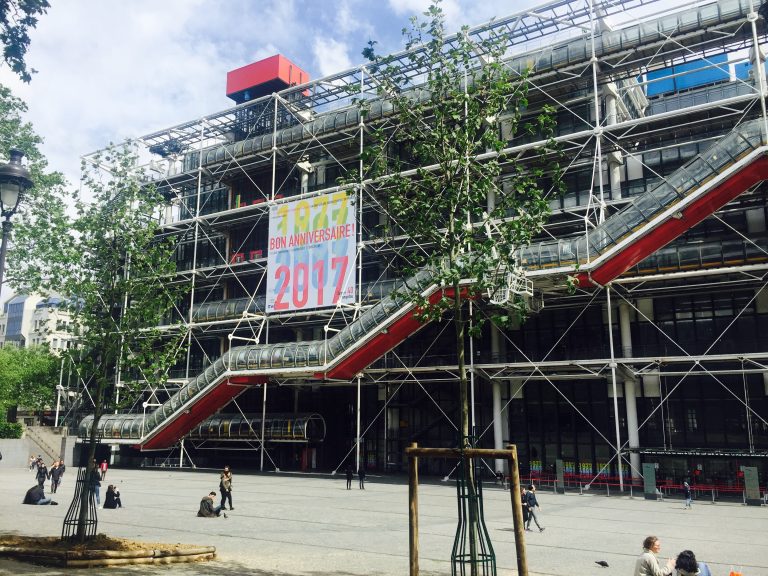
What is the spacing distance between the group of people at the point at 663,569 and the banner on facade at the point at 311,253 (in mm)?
24940

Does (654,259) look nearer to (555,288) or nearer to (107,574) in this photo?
(555,288)

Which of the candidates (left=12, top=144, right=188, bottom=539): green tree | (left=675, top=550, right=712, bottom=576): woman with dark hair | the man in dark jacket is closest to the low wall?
the man in dark jacket

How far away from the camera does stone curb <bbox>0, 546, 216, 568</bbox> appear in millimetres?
10531

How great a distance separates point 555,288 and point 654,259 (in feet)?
12.6

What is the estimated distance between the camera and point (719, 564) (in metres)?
12.0

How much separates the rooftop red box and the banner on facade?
462 inches

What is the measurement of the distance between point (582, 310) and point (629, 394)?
389cm

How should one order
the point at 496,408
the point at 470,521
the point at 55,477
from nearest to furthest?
the point at 470,521
the point at 55,477
the point at 496,408

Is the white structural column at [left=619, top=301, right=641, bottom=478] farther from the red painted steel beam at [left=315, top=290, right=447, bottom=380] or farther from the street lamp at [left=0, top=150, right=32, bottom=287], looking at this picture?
the street lamp at [left=0, top=150, right=32, bottom=287]

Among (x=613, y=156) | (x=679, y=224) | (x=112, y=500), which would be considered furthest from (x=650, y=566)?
(x=613, y=156)

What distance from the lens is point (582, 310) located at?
29.1 metres

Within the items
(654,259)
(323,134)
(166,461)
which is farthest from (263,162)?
(654,259)

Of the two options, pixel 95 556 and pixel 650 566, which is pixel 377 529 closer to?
A: pixel 95 556

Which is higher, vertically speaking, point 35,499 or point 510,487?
point 510,487
